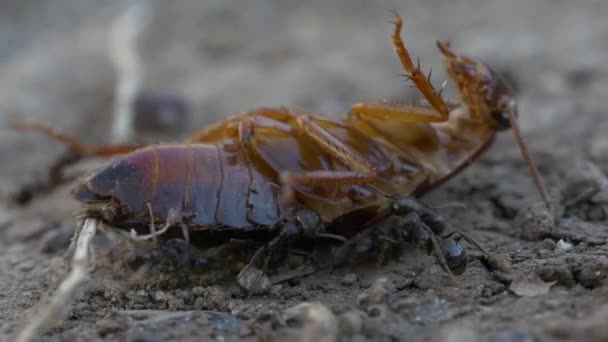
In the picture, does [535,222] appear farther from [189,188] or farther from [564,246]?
[189,188]

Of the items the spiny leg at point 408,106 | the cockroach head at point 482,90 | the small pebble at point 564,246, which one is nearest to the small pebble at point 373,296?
the small pebble at point 564,246

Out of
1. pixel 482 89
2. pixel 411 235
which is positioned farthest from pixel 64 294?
pixel 482 89

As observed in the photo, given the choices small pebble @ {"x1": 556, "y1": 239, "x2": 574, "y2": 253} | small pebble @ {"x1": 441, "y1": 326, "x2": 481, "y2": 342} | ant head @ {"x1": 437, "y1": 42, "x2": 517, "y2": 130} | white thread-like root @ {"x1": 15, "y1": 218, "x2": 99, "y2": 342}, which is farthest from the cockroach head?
white thread-like root @ {"x1": 15, "y1": 218, "x2": 99, "y2": 342}

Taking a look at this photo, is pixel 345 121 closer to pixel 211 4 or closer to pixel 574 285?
pixel 574 285

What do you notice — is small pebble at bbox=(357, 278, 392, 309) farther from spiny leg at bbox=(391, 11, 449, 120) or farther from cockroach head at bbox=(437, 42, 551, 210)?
cockroach head at bbox=(437, 42, 551, 210)

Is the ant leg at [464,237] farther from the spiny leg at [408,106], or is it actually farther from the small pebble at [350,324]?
the small pebble at [350,324]

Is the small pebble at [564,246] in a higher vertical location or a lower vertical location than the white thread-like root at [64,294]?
lower

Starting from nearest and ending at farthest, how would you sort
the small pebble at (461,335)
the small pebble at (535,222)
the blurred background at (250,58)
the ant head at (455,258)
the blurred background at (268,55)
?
the small pebble at (461,335)
the ant head at (455,258)
the small pebble at (535,222)
the blurred background at (250,58)
the blurred background at (268,55)
